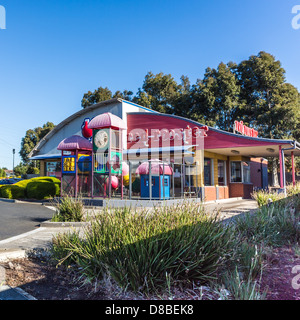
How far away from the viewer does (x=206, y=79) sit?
1319 inches

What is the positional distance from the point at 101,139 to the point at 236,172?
10911mm

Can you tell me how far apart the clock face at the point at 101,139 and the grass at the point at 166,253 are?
11.1 metres

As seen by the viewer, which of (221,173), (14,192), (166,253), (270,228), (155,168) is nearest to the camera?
(166,253)

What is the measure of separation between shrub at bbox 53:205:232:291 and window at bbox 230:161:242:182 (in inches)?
709

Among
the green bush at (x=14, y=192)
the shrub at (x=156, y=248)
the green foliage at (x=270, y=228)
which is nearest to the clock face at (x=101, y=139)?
the green bush at (x=14, y=192)

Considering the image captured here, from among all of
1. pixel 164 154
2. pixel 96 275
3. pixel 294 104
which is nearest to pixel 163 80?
pixel 294 104

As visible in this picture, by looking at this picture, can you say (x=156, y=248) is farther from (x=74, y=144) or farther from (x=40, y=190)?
(x=40, y=190)

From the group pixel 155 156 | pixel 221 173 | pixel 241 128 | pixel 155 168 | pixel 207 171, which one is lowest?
pixel 221 173

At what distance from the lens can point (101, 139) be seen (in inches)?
613

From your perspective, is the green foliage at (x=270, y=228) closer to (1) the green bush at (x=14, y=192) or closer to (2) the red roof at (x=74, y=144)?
(2) the red roof at (x=74, y=144)

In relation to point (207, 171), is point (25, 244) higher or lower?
lower

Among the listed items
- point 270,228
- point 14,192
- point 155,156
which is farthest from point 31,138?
point 270,228

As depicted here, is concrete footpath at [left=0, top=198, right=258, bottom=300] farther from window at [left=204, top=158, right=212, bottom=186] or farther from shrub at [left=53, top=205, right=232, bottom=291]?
window at [left=204, top=158, right=212, bottom=186]

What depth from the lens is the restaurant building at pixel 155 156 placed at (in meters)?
15.4
